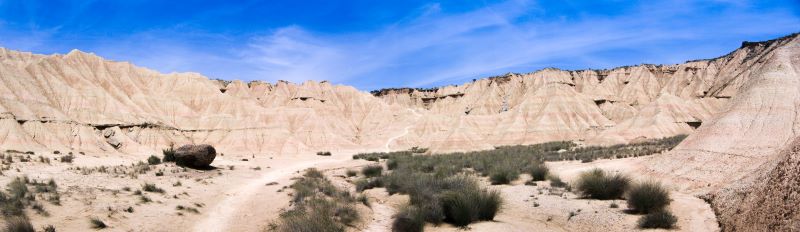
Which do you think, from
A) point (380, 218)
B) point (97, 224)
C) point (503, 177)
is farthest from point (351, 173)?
point (97, 224)

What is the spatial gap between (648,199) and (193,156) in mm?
26966

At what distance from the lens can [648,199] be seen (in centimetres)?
1583

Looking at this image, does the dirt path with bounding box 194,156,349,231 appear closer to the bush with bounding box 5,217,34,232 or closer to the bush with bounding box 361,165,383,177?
the bush with bounding box 5,217,34,232

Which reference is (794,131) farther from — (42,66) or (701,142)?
(42,66)

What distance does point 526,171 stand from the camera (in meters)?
29.4

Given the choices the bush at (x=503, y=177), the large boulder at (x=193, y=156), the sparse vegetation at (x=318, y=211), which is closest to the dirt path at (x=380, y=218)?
the sparse vegetation at (x=318, y=211)

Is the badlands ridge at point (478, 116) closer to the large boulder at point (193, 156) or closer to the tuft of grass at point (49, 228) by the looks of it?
the tuft of grass at point (49, 228)

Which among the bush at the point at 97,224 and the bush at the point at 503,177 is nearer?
the bush at the point at 97,224

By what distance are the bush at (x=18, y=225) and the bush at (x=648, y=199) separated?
17175mm

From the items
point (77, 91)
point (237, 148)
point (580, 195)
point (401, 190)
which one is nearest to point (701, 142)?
point (580, 195)

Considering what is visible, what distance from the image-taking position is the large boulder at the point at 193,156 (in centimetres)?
3297

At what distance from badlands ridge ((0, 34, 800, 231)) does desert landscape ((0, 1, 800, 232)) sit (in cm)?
14

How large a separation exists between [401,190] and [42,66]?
214 feet

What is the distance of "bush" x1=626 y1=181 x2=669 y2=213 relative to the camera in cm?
1578
